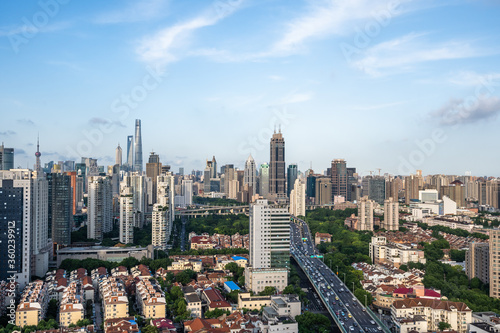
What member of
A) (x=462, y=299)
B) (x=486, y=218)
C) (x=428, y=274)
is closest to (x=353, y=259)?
(x=428, y=274)

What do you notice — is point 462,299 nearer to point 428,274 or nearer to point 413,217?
point 428,274

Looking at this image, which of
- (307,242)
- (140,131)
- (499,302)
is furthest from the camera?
(140,131)

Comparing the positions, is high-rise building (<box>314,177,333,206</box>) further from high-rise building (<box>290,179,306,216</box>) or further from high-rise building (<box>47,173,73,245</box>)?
high-rise building (<box>47,173,73,245</box>)

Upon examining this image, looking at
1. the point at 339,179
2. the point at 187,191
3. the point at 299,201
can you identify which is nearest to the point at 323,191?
the point at 339,179

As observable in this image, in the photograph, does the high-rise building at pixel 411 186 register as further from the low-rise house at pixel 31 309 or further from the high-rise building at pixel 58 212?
the low-rise house at pixel 31 309

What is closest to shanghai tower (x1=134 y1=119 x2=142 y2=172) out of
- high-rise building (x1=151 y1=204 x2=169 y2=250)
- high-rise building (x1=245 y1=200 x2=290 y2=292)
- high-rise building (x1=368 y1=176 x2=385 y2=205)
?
high-rise building (x1=368 y1=176 x2=385 y2=205)
